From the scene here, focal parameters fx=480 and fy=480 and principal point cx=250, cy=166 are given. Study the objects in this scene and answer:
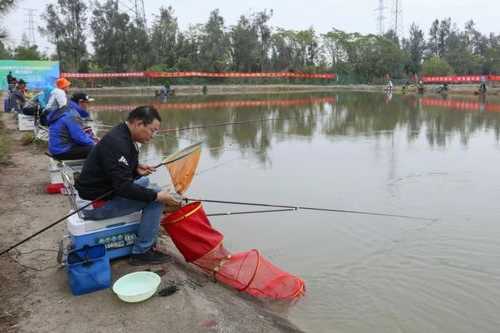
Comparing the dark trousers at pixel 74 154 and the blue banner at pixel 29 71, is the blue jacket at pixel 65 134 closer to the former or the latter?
the dark trousers at pixel 74 154

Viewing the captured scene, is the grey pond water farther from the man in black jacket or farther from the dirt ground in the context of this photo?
the man in black jacket

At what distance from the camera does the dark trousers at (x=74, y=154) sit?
5.77 m

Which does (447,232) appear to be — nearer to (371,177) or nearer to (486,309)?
(486,309)

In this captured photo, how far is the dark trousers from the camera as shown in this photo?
577 centimetres


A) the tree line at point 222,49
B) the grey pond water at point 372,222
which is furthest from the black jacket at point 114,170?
the tree line at point 222,49

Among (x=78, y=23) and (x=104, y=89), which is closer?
(x=104, y=89)

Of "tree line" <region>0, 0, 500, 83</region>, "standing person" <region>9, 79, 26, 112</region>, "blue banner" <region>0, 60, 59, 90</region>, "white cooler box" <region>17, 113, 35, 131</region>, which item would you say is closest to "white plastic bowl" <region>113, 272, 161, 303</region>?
"white cooler box" <region>17, 113, 35, 131</region>

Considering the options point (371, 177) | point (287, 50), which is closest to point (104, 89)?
point (287, 50)

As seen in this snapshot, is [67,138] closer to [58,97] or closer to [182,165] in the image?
[58,97]

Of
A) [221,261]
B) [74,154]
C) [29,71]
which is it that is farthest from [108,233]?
[29,71]

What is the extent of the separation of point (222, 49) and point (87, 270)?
4778cm

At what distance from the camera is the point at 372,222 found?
548 centimetres

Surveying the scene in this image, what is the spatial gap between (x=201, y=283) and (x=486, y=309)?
7.11 ft

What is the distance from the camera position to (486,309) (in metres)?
3.62
